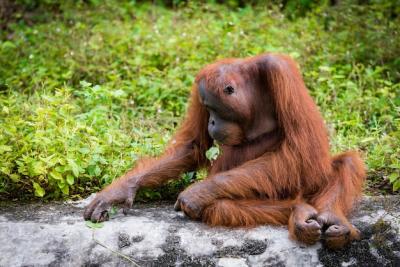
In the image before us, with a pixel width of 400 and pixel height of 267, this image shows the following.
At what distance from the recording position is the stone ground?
3529mm

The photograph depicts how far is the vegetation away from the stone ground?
0.47 metres

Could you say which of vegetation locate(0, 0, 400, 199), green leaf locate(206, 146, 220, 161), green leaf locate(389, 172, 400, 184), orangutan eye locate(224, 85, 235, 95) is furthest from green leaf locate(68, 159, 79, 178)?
green leaf locate(389, 172, 400, 184)

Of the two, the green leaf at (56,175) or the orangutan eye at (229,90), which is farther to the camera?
the green leaf at (56,175)

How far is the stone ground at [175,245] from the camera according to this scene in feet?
11.6

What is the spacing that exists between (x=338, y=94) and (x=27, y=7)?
4243mm

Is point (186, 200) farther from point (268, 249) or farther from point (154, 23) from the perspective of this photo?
point (154, 23)

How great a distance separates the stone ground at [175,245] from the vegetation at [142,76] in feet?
1.53

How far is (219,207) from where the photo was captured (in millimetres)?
3732

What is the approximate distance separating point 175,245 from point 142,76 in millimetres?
2874

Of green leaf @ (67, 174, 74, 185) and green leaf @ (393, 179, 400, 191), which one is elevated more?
green leaf @ (393, 179, 400, 191)

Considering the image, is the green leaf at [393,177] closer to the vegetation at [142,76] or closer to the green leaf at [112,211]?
the vegetation at [142,76]

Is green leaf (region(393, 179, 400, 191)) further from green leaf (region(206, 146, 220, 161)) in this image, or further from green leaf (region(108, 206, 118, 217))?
green leaf (region(108, 206, 118, 217))

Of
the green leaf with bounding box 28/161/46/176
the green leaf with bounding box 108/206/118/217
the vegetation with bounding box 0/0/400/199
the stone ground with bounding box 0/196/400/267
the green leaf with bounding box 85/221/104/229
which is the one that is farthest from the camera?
the vegetation with bounding box 0/0/400/199

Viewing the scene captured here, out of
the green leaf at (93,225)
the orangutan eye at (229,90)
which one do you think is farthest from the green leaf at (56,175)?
the orangutan eye at (229,90)
